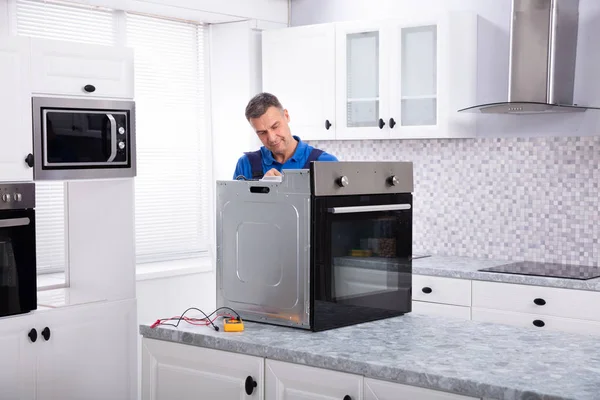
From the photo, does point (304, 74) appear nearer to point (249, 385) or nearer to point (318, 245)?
point (318, 245)

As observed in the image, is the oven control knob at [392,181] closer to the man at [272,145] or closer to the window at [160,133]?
the man at [272,145]

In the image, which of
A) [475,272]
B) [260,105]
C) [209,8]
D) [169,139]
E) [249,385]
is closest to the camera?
[249,385]

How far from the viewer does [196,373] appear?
266 centimetres

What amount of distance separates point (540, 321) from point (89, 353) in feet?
7.52

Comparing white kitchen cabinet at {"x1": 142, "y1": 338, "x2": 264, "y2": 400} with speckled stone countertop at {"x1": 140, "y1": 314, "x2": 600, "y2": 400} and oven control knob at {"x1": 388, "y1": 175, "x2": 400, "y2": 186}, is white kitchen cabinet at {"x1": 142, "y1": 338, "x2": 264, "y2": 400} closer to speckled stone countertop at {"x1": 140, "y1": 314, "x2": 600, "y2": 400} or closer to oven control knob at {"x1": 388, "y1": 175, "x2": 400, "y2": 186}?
speckled stone countertop at {"x1": 140, "y1": 314, "x2": 600, "y2": 400}

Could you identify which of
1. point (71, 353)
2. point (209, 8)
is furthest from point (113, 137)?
point (209, 8)

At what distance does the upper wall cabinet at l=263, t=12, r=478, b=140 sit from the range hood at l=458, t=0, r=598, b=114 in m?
0.33

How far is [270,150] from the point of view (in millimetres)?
3605

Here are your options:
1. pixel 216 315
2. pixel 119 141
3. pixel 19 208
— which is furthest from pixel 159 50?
pixel 216 315

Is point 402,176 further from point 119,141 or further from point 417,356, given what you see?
point 119,141

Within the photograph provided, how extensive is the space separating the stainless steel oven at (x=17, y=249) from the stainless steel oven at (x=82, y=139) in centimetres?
16

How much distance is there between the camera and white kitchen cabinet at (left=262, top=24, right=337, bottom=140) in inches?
205

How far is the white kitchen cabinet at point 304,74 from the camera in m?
5.22

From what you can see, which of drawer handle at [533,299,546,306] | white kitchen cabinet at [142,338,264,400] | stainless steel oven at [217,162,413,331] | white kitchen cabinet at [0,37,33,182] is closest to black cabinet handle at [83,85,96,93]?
white kitchen cabinet at [0,37,33,182]
